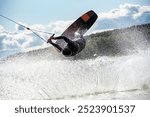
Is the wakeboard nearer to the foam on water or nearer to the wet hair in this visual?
the foam on water

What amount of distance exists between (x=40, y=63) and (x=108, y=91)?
117 inches

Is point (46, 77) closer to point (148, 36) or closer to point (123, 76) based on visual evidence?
point (123, 76)

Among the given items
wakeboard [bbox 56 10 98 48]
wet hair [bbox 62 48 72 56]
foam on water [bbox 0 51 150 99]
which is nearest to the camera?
wet hair [bbox 62 48 72 56]

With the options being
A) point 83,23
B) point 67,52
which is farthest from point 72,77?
point 67,52

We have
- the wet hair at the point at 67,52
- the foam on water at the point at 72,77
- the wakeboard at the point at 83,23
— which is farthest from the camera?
the foam on water at the point at 72,77

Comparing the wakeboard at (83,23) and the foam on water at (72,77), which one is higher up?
the wakeboard at (83,23)

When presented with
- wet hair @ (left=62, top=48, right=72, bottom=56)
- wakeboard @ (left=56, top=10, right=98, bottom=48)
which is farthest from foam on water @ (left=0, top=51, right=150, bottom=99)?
wet hair @ (left=62, top=48, right=72, bottom=56)

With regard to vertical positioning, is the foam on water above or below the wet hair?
below

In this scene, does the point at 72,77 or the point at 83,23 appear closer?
the point at 83,23

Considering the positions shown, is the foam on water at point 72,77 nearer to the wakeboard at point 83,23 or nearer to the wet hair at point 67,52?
the wakeboard at point 83,23

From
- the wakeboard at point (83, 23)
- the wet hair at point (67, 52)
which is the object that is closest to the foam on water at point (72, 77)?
the wakeboard at point (83, 23)

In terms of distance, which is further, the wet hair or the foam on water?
the foam on water

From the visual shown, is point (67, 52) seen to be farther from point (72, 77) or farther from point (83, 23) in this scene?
point (72, 77)

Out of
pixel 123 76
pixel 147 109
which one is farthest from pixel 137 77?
pixel 147 109
